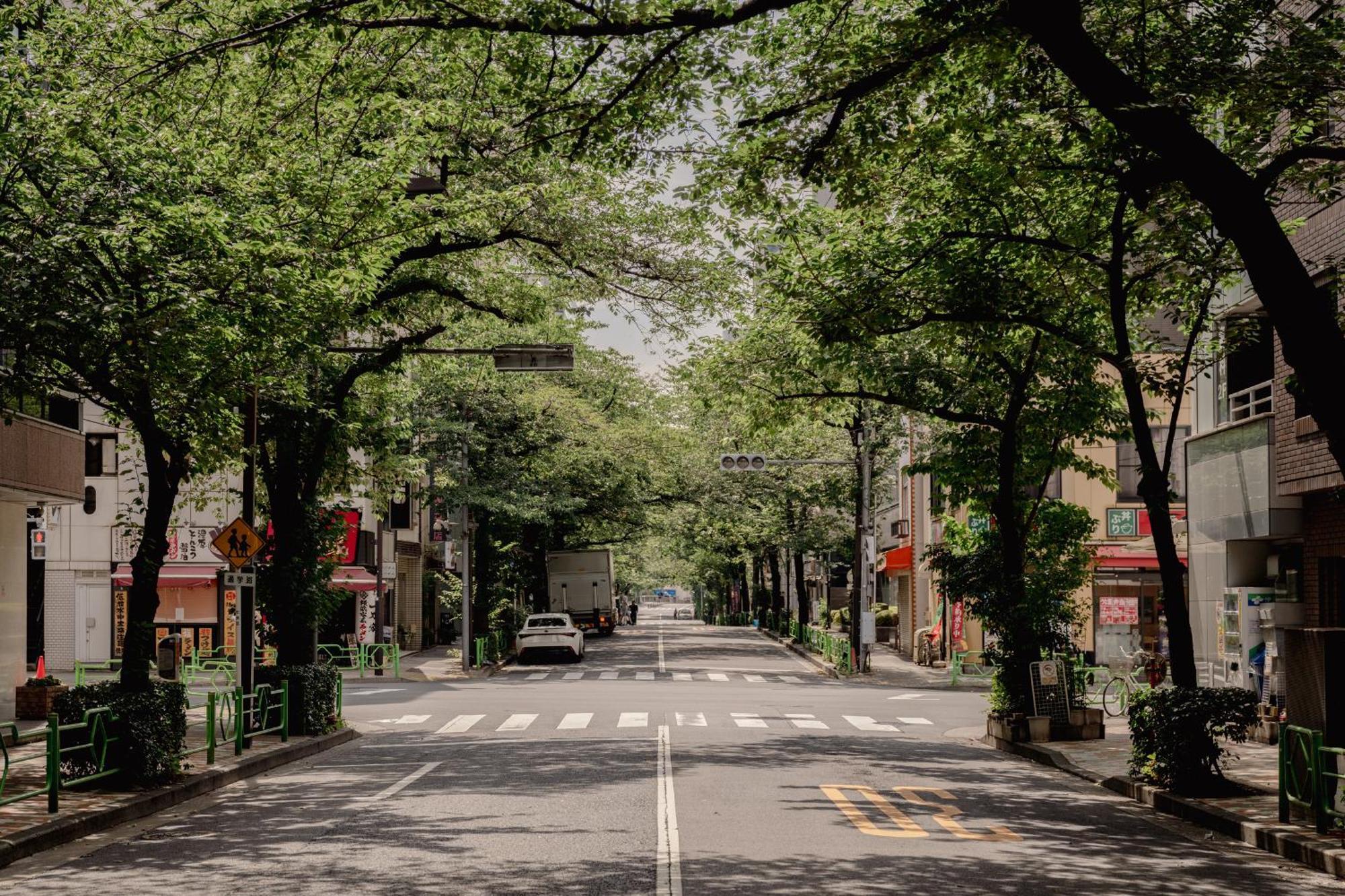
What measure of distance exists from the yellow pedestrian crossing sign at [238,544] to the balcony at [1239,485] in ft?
50.5

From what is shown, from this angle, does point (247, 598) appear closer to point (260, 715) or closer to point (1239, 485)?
point (260, 715)

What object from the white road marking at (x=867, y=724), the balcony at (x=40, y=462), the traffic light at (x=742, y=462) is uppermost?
the traffic light at (x=742, y=462)

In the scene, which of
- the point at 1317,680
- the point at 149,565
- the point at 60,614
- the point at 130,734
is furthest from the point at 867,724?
the point at 60,614

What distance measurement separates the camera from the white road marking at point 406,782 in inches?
609

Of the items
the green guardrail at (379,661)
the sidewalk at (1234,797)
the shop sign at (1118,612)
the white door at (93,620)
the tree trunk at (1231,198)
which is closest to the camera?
the tree trunk at (1231,198)

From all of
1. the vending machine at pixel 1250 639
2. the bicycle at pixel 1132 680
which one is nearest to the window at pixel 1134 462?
the bicycle at pixel 1132 680

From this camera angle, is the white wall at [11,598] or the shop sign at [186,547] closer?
the white wall at [11,598]

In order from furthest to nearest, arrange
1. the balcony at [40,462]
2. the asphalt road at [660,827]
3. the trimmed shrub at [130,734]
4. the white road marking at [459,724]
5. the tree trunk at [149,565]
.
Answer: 1. the white road marking at [459,724]
2. the balcony at [40,462]
3. the tree trunk at [149,565]
4. the trimmed shrub at [130,734]
5. the asphalt road at [660,827]

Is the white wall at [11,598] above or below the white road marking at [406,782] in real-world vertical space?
above

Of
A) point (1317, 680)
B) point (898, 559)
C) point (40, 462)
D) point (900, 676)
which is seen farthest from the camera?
point (898, 559)

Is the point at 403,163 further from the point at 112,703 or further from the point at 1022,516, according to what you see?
the point at 1022,516

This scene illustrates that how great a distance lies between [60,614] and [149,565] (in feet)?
107

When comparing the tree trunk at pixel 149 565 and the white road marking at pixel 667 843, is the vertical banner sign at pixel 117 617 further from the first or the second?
the white road marking at pixel 667 843

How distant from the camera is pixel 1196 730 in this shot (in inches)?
594
